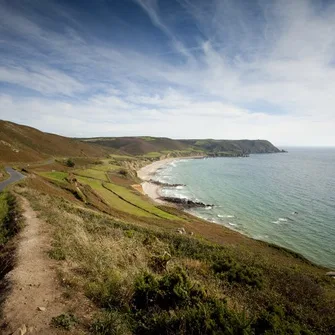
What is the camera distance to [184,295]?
8234 millimetres

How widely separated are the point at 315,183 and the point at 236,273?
96.1m

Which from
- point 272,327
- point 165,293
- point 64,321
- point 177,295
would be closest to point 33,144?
point 165,293

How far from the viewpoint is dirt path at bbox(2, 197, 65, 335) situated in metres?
6.40

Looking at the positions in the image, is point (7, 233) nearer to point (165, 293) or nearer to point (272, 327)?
point (165, 293)

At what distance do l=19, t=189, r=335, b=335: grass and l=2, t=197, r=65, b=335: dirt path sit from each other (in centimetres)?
64

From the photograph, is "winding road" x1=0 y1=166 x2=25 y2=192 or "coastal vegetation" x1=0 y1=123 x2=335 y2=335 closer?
→ "coastal vegetation" x1=0 y1=123 x2=335 y2=335

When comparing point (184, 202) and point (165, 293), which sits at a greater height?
point (165, 293)

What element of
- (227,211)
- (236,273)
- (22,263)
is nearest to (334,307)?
(236,273)

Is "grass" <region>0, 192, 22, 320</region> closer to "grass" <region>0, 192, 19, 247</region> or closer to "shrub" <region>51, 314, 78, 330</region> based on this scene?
"grass" <region>0, 192, 19, 247</region>

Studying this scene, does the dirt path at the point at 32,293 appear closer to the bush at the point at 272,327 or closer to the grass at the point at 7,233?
the grass at the point at 7,233

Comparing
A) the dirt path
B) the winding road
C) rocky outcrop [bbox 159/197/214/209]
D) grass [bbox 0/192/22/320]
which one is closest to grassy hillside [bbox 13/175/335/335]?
the dirt path

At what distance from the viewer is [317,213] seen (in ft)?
179

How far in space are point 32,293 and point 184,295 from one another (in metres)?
4.94

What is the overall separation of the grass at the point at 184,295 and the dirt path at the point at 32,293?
2.08 feet
